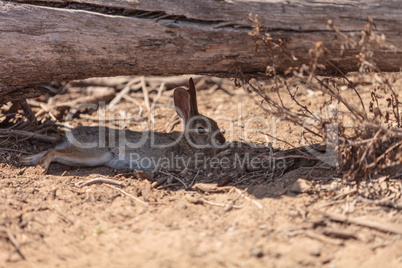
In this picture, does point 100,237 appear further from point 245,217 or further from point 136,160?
point 136,160

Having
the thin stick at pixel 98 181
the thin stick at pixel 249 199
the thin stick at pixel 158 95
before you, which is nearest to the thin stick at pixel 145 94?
the thin stick at pixel 158 95

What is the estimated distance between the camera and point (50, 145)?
5.47m

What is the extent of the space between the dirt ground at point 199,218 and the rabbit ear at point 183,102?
3.78ft

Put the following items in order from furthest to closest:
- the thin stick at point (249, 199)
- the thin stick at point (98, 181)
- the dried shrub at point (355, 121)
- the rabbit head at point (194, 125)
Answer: the rabbit head at point (194, 125) → the thin stick at point (98, 181) → the thin stick at point (249, 199) → the dried shrub at point (355, 121)

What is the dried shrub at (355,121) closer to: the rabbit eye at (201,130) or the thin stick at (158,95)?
the rabbit eye at (201,130)

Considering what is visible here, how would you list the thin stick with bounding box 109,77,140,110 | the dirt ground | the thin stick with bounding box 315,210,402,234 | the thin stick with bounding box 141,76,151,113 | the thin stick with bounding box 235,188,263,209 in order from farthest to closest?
the thin stick with bounding box 109,77,140,110 < the thin stick with bounding box 141,76,151,113 < the thin stick with bounding box 235,188,263,209 < the thin stick with bounding box 315,210,402,234 < the dirt ground

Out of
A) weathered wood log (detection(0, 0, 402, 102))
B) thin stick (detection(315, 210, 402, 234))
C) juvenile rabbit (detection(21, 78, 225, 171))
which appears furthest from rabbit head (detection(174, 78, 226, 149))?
thin stick (detection(315, 210, 402, 234))

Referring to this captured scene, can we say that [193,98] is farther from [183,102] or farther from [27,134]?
[27,134]

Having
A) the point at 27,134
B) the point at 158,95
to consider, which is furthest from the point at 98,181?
the point at 158,95

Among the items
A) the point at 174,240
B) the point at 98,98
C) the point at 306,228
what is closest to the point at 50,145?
the point at 98,98

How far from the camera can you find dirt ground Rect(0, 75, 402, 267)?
2.72 meters

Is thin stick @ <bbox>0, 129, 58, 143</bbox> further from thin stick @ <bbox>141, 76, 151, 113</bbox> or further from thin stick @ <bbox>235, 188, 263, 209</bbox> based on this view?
thin stick @ <bbox>235, 188, 263, 209</bbox>

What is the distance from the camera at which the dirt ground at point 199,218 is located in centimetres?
272

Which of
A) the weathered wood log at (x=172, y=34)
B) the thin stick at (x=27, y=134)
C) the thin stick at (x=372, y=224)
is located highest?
the weathered wood log at (x=172, y=34)
